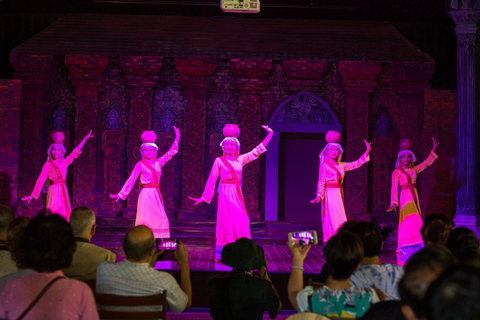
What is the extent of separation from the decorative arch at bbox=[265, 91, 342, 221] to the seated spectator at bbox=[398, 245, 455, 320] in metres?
8.53

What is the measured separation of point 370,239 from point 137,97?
7952mm

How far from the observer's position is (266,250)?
8.91m

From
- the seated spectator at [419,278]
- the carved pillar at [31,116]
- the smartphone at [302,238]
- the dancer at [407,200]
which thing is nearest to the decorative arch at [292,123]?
the dancer at [407,200]

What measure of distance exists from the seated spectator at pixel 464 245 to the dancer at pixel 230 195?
4.14 m

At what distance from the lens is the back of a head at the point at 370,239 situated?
9.14ft

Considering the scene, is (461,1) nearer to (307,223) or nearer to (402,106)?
(402,106)

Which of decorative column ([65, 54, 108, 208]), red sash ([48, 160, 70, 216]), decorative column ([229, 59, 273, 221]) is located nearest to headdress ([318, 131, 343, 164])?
decorative column ([229, 59, 273, 221])

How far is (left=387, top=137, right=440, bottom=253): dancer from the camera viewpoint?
26.2ft

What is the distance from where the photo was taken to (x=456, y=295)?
1.08m

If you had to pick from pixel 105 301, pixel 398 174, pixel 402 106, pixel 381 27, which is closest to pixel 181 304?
pixel 105 301

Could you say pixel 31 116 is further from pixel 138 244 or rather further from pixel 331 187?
pixel 138 244

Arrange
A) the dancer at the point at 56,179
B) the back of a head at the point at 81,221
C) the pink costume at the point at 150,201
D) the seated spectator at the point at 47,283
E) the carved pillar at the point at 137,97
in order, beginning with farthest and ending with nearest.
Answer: the carved pillar at the point at 137,97
the dancer at the point at 56,179
the pink costume at the point at 150,201
the back of a head at the point at 81,221
the seated spectator at the point at 47,283

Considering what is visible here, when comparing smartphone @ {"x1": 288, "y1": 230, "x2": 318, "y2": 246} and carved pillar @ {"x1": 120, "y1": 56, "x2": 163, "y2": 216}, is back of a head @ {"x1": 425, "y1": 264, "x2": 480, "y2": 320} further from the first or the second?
carved pillar @ {"x1": 120, "y1": 56, "x2": 163, "y2": 216}

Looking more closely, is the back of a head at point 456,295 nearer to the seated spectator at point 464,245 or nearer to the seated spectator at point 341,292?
the seated spectator at point 341,292
